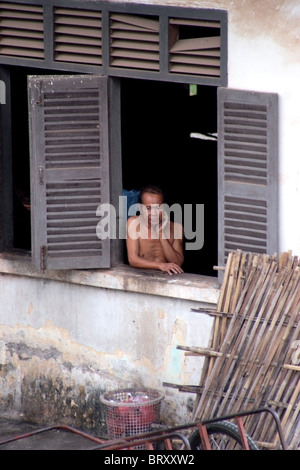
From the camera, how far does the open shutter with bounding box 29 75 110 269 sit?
8492mm

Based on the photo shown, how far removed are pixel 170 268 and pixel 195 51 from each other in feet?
5.48

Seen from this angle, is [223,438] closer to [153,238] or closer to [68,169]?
[153,238]

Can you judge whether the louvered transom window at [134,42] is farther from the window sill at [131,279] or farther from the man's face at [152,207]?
the window sill at [131,279]

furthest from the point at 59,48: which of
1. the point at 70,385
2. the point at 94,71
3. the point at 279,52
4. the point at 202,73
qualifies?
the point at 70,385

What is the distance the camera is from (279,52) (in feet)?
25.1

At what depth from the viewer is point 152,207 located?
882cm

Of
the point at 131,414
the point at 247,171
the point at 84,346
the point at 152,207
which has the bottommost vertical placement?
the point at 131,414

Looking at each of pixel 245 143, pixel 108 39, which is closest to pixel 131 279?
pixel 245 143

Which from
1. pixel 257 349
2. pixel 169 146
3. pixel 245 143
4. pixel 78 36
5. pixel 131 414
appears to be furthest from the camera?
pixel 169 146

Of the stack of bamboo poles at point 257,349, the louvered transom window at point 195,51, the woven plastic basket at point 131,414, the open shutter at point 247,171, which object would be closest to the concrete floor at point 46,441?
the woven plastic basket at point 131,414

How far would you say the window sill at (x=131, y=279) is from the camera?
8266mm

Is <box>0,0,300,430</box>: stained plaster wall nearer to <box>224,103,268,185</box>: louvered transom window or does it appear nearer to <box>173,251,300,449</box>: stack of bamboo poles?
<box>224,103,268,185</box>: louvered transom window

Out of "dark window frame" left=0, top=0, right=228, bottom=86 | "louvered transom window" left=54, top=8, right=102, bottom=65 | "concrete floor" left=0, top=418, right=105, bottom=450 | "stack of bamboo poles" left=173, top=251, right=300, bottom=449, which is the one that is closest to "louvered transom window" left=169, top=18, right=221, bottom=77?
"dark window frame" left=0, top=0, right=228, bottom=86
